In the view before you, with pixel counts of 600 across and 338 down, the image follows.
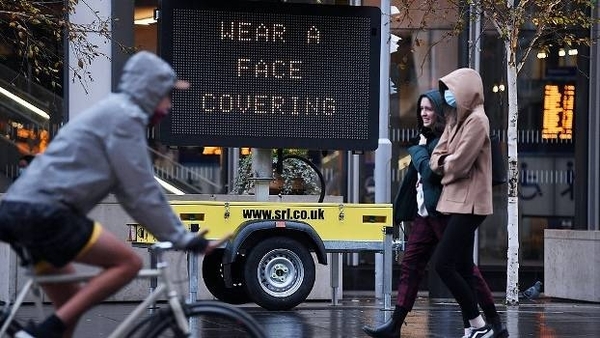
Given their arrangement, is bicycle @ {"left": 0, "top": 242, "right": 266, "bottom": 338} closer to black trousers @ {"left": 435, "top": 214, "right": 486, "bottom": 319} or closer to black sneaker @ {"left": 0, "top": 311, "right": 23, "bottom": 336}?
black sneaker @ {"left": 0, "top": 311, "right": 23, "bottom": 336}

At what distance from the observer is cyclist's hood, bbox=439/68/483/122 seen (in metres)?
8.93

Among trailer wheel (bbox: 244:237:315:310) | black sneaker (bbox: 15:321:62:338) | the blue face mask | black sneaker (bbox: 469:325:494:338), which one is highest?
the blue face mask

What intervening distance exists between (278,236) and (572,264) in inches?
204

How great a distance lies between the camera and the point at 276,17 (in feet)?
39.2

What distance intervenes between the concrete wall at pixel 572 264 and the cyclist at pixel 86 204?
10371mm

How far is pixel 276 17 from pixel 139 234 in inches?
94.6

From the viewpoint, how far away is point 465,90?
8945 millimetres

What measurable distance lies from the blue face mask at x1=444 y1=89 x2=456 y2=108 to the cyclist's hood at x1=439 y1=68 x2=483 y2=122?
3cm

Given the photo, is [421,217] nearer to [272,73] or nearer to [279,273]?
[279,273]

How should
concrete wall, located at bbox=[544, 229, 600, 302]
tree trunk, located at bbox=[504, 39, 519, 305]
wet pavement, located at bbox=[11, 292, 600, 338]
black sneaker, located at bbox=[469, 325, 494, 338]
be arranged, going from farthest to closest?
concrete wall, located at bbox=[544, 229, 600, 302], tree trunk, located at bbox=[504, 39, 519, 305], wet pavement, located at bbox=[11, 292, 600, 338], black sneaker, located at bbox=[469, 325, 494, 338]

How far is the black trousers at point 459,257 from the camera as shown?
8719 millimetres

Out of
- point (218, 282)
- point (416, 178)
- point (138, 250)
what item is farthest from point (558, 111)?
point (416, 178)

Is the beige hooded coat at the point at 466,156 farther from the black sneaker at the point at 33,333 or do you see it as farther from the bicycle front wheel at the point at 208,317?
the black sneaker at the point at 33,333

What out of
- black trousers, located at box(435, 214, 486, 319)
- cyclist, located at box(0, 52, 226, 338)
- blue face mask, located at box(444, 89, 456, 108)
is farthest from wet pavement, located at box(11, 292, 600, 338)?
cyclist, located at box(0, 52, 226, 338)
